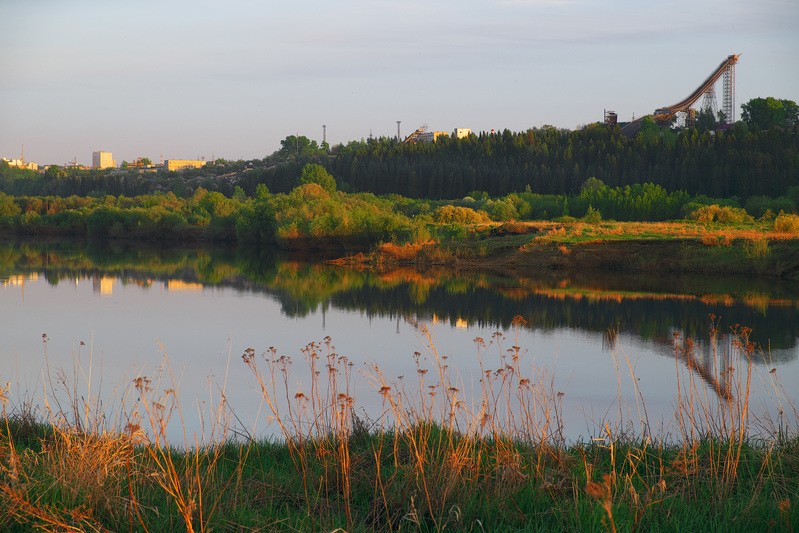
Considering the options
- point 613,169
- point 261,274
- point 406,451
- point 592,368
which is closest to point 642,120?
point 613,169

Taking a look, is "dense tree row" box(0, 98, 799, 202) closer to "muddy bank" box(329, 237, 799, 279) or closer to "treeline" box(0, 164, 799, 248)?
"treeline" box(0, 164, 799, 248)

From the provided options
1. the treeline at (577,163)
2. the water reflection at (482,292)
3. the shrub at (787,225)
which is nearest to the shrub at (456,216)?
the water reflection at (482,292)

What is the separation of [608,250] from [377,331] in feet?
57.3

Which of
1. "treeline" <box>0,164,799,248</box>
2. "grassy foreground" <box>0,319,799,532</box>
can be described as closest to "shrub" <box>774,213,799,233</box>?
"treeline" <box>0,164,799,248</box>

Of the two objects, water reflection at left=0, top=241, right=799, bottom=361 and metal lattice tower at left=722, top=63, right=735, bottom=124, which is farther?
metal lattice tower at left=722, top=63, right=735, bottom=124

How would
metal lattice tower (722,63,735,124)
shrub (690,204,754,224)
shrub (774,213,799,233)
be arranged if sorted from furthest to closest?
metal lattice tower (722,63,735,124), shrub (690,204,754,224), shrub (774,213,799,233)

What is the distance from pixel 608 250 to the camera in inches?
1300

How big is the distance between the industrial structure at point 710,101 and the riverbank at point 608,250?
31.8 meters

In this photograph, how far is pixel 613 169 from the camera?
63.7 m

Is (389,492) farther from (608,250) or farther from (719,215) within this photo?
(719,215)

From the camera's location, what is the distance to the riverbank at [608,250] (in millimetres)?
30297

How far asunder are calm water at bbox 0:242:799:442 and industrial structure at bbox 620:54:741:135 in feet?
136

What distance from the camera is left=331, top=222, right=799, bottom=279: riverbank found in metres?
30.3

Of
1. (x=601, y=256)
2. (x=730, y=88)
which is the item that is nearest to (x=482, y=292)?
(x=601, y=256)
